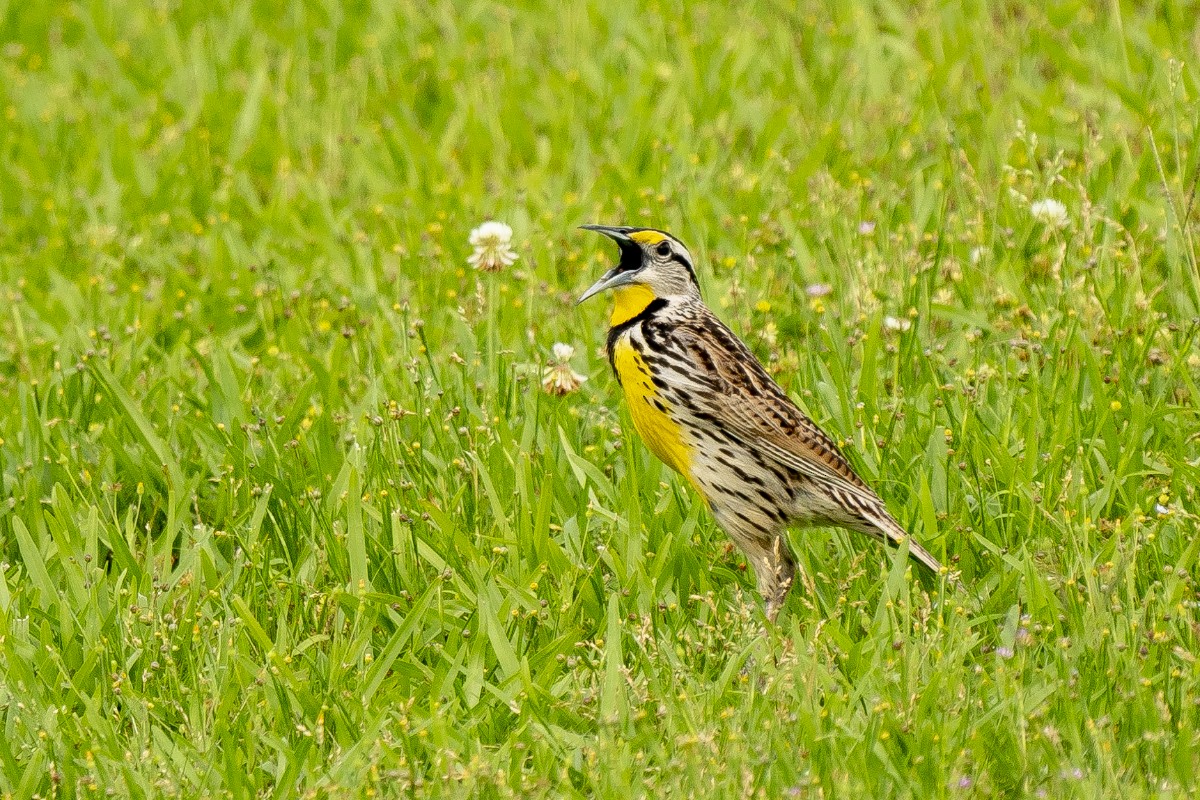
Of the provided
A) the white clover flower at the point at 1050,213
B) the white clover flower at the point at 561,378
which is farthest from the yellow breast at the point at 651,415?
the white clover flower at the point at 1050,213

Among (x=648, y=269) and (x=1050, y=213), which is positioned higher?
(x=648, y=269)

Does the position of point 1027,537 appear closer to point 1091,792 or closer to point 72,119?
point 1091,792

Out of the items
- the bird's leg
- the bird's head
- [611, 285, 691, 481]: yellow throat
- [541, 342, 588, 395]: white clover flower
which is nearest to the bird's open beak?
the bird's head

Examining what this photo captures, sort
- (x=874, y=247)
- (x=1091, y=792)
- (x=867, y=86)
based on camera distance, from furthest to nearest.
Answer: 1. (x=867, y=86)
2. (x=874, y=247)
3. (x=1091, y=792)

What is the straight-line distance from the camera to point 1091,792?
14.0 ft

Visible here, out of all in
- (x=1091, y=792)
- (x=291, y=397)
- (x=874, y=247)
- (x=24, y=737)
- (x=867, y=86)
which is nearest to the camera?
(x=1091, y=792)

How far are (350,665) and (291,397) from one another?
2.18 meters

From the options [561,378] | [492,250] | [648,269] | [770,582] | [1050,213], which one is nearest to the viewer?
[770,582]

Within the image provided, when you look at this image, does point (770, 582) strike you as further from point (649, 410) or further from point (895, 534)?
point (649, 410)

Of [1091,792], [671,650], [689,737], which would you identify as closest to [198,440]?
[671,650]

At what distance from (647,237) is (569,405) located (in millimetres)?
1118

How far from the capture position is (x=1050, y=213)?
7.43 metres

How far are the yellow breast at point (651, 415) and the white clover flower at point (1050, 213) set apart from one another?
2.34m

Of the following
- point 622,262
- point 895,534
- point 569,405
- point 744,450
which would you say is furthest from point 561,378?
point 895,534
